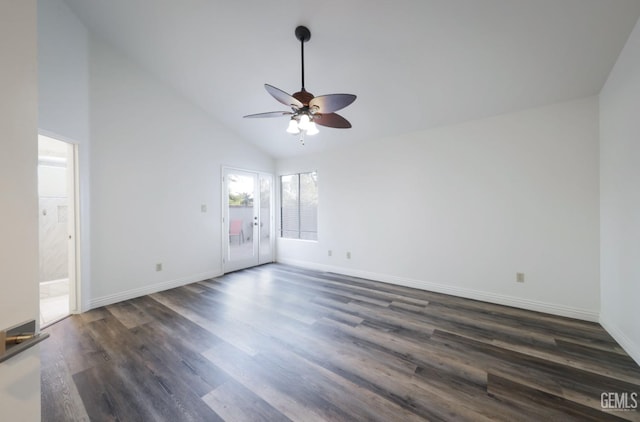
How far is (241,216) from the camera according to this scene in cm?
509

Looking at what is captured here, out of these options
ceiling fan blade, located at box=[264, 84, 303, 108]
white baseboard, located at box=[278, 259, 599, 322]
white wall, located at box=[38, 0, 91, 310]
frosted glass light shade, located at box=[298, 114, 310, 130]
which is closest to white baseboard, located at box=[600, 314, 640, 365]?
white baseboard, located at box=[278, 259, 599, 322]

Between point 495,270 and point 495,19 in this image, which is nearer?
point 495,19

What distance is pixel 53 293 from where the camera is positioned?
11.7ft

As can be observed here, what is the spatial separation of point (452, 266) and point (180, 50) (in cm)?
479

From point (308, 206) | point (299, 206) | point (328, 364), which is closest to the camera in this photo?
point (328, 364)

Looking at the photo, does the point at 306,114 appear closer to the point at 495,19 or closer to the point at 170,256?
the point at 495,19

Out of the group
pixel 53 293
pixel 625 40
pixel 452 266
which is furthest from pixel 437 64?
pixel 53 293

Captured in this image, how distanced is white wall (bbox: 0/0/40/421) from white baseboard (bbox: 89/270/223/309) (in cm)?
317

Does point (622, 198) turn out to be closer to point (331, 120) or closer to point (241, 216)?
point (331, 120)

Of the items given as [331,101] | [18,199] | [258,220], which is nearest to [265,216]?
[258,220]

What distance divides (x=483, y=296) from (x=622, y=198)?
179 centimetres

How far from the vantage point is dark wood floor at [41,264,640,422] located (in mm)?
1580

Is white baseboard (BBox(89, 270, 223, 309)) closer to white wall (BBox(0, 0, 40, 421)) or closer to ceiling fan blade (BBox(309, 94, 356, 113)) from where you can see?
white wall (BBox(0, 0, 40, 421))

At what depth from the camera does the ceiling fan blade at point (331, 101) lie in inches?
→ 78.0
